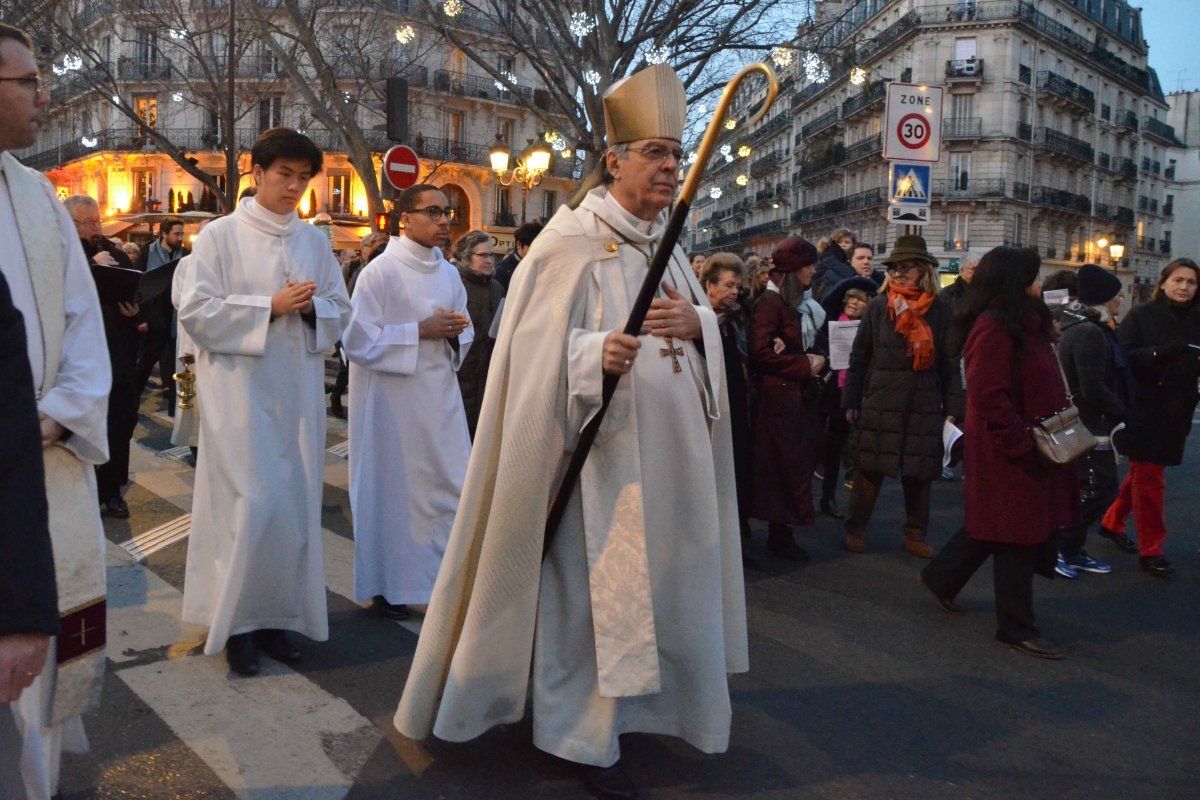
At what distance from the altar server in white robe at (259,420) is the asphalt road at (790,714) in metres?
0.22

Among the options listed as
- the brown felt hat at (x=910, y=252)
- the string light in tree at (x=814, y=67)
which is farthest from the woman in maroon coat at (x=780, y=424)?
the string light in tree at (x=814, y=67)

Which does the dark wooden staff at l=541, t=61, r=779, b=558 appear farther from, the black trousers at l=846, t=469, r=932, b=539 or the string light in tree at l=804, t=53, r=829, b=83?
the string light in tree at l=804, t=53, r=829, b=83

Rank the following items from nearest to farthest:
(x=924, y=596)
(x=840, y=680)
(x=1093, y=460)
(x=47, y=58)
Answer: (x=840, y=680) → (x=924, y=596) → (x=1093, y=460) → (x=47, y=58)

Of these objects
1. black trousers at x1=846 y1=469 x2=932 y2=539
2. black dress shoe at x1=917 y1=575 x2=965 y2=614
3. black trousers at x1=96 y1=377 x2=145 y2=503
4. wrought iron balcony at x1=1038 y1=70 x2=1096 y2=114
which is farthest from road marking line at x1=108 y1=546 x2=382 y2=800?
wrought iron balcony at x1=1038 y1=70 x2=1096 y2=114

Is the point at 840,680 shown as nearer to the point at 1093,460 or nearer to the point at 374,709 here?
the point at 374,709

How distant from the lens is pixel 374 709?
4.21m

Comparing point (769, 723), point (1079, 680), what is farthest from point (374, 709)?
point (1079, 680)

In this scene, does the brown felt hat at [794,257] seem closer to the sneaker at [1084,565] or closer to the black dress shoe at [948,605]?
the black dress shoe at [948,605]

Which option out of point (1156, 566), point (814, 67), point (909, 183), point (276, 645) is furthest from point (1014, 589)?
point (814, 67)

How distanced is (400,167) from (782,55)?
8578 mm

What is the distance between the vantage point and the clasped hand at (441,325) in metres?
5.62

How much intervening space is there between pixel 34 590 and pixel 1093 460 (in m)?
6.55

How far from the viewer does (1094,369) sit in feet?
22.5

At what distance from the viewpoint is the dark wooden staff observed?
301 centimetres
